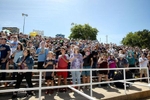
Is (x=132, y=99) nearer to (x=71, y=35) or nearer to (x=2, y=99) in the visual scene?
(x=2, y=99)

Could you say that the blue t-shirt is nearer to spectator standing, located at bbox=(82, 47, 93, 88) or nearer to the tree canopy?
spectator standing, located at bbox=(82, 47, 93, 88)

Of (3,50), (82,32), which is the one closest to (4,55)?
(3,50)

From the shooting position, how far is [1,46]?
554 cm

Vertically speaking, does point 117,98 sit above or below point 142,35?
below

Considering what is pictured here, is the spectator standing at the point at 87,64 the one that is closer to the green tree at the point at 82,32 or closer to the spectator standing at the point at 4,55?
the spectator standing at the point at 4,55

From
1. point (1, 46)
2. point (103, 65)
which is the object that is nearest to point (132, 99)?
point (103, 65)

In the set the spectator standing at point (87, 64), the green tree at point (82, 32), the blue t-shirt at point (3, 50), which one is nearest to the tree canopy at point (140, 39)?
the green tree at point (82, 32)

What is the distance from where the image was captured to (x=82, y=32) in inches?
2496

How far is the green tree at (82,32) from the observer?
6319 cm

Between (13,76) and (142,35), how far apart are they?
63.0 m

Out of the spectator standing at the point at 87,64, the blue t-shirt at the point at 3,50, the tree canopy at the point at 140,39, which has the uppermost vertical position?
the tree canopy at the point at 140,39

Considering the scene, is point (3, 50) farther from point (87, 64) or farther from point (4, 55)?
point (87, 64)

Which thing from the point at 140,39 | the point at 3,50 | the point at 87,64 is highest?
the point at 140,39

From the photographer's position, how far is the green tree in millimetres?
63188
